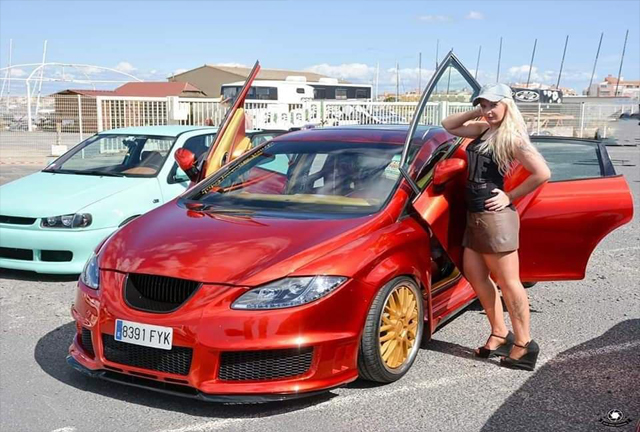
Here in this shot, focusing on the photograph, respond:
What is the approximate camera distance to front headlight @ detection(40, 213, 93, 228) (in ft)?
21.9

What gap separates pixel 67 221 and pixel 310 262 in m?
3.58

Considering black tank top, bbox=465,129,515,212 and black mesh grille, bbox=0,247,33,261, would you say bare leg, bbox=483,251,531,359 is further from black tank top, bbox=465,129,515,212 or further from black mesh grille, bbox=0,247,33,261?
black mesh grille, bbox=0,247,33,261

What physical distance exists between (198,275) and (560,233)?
8.48ft

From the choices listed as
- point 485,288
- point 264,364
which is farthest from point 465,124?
point 264,364

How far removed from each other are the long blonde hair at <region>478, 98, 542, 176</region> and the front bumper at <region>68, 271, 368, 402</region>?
127 centimetres

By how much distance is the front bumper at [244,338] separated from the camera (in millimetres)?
3715

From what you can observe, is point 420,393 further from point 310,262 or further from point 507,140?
point 507,140

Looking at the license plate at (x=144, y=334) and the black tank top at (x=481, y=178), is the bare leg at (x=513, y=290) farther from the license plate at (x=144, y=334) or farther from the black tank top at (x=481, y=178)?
the license plate at (x=144, y=334)

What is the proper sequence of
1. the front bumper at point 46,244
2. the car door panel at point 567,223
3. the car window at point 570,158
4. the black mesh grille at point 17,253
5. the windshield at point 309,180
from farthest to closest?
the black mesh grille at point 17,253 → the front bumper at point 46,244 → the car window at point 570,158 → the car door panel at point 567,223 → the windshield at point 309,180

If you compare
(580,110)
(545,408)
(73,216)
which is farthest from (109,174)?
(580,110)

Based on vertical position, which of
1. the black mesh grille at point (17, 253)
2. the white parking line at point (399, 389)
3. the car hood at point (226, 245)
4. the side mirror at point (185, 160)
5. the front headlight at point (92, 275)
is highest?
the side mirror at point (185, 160)

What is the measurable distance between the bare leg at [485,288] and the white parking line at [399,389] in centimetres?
29

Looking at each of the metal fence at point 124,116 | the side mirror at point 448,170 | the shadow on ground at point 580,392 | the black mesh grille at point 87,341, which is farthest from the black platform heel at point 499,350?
the metal fence at point 124,116

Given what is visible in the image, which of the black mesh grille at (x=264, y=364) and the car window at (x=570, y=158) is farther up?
the car window at (x=570, y=158)
